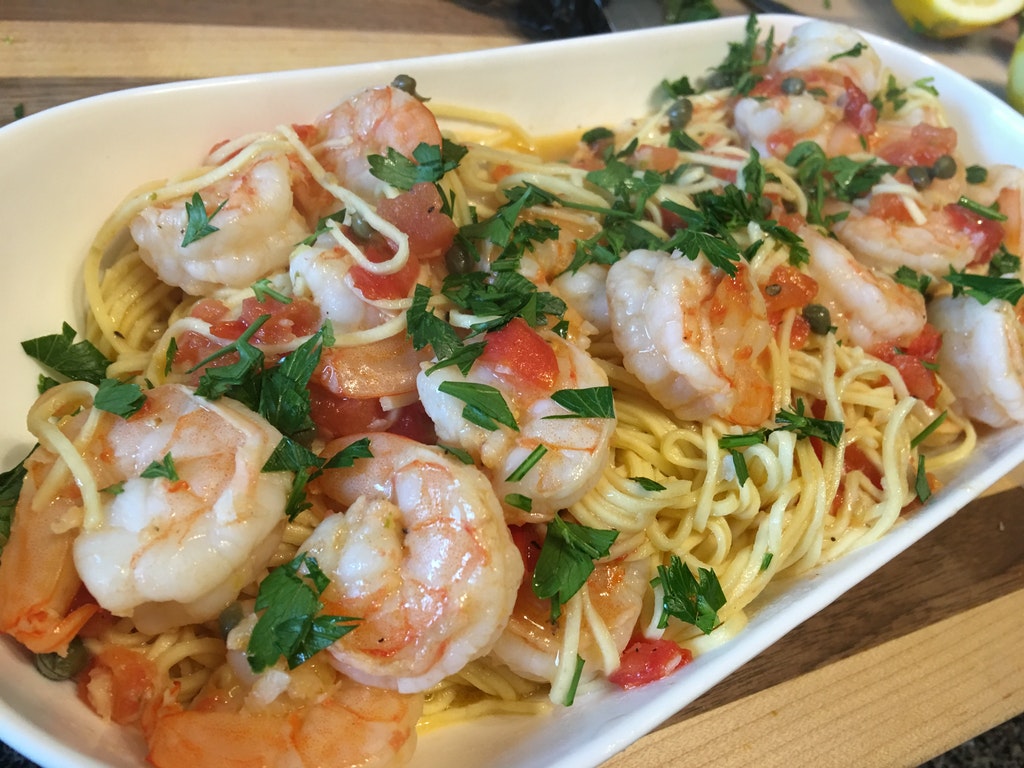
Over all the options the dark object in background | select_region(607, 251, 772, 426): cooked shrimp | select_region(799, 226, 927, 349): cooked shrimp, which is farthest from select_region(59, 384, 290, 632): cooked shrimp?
the dark object in background

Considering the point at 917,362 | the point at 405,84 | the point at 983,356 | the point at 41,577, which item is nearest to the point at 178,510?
the point at 41,577

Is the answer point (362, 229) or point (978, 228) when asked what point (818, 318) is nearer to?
point (978, 228)

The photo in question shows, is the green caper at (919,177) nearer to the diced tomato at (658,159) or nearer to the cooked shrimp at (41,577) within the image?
the diced tomato at (658,159)

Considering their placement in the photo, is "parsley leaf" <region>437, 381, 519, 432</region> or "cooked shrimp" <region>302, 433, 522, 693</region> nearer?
"cooked shrimp" <region>302, 433, 522, 693</region>

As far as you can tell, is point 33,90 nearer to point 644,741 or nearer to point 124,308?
point 124,308

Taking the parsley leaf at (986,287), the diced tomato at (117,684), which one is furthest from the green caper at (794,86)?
the diced tomato at (117,684)

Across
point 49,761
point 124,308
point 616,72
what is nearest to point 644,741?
point 49,761

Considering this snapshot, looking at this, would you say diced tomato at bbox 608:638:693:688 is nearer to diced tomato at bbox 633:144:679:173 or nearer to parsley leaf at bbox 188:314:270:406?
parsley leaf at bbox 188:314:270:406

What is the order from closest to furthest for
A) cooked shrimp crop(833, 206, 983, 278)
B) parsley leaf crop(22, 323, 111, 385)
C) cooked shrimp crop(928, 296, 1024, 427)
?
1. parsley leaf crop(22, 323, 111, 385)
2. cooked shrimp crop(928, 296, 1024, 427)
3. cooked shrimp crop(833, 206, 983, 278)
